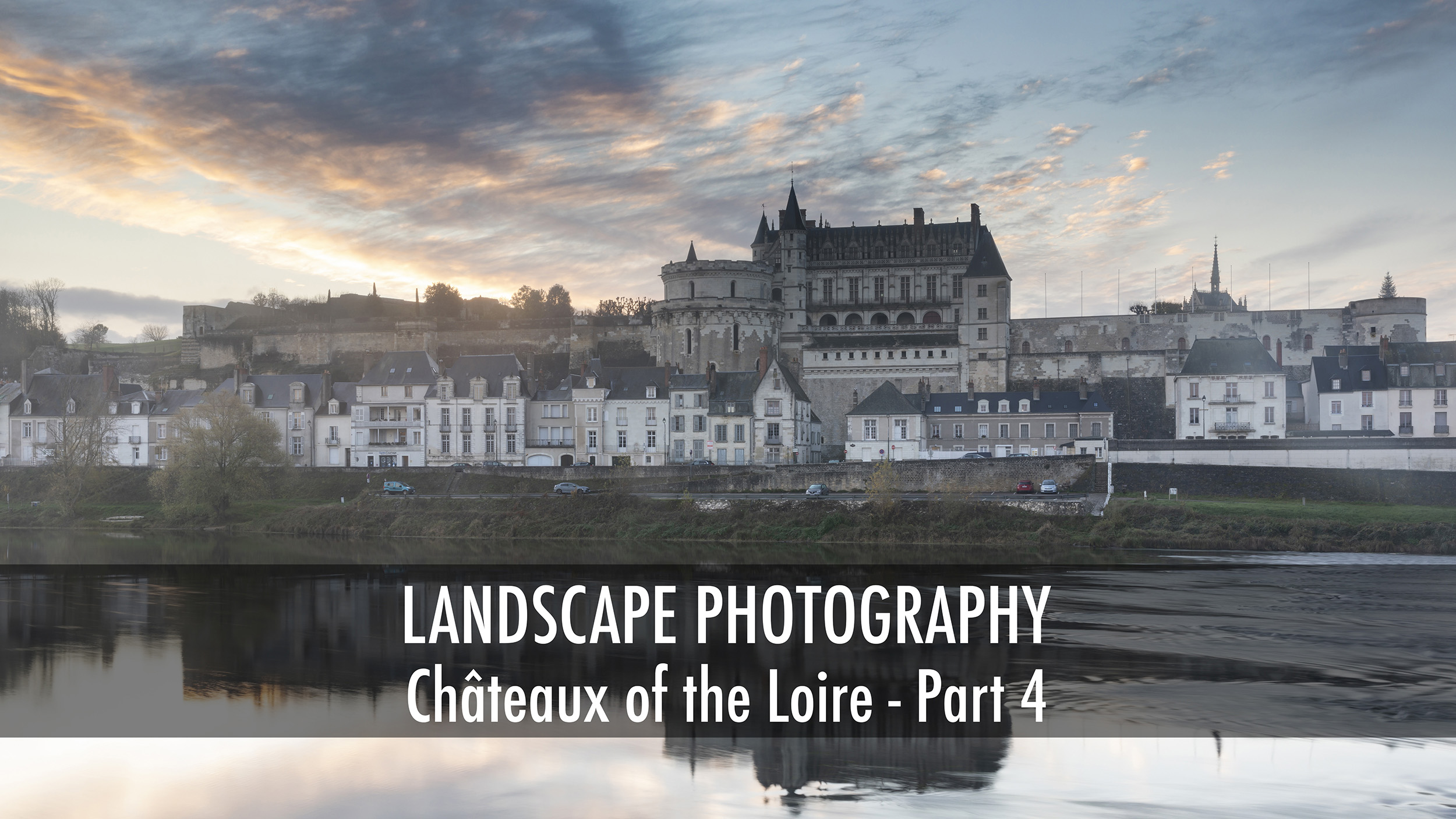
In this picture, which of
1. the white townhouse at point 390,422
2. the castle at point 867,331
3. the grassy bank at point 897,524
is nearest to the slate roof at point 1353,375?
the castle at point 867,331

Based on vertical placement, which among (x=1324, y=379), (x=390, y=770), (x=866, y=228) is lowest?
(x=390, y=770)

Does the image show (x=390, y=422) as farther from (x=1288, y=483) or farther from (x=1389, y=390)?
(x=1389, y=390)

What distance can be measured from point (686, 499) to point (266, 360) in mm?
43113

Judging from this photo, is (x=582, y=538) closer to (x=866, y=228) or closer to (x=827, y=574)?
(x=827, y=574)

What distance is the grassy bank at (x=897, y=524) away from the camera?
2988cm

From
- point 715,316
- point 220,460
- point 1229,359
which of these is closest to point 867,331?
point 715,316

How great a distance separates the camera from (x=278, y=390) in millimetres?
50062

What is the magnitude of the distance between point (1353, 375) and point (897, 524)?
23700 mm

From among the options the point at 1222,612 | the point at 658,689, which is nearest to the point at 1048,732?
the point at 658,689

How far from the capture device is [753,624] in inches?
761

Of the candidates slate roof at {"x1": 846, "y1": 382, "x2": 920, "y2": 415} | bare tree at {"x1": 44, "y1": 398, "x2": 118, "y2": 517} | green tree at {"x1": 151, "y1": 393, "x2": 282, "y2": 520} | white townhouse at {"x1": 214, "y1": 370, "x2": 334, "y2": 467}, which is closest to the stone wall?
slate roof at {"x1": 846, "y1": 382, "x2": 920, "y2": 415}

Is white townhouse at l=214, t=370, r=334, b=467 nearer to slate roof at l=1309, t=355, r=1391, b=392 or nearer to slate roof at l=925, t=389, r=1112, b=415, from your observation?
slate roof at l=925, t=389, r=1112, b=415

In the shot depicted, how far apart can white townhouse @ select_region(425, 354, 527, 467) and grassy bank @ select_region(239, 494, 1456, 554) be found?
8710 millimetres

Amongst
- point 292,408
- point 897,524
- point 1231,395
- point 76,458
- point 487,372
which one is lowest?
point 897,524
